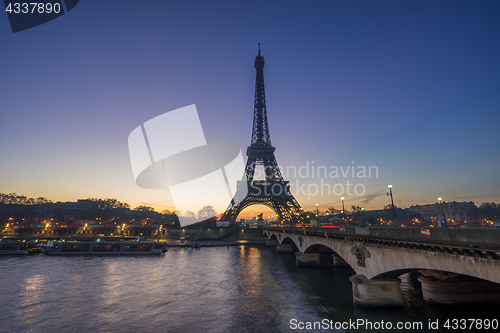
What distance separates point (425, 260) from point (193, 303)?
2081 centimetres

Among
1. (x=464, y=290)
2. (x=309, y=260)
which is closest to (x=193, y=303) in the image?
(x=464, y=290)

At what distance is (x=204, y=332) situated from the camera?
1767 cm

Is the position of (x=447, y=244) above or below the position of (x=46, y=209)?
below

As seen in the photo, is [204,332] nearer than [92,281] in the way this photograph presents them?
Yes

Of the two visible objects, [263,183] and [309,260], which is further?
[263,183]

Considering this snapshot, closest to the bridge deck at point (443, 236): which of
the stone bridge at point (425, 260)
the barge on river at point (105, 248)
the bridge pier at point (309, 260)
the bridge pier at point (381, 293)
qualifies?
the stone bridge at point (425, 260)

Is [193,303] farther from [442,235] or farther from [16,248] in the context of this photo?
[16,248]

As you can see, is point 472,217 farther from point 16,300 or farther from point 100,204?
point 100,204

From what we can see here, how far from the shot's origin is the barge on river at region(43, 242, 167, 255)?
65.2m

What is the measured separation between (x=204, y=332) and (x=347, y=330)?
10.4 m

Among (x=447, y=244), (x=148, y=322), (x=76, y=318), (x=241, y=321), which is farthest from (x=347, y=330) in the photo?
(x=76, y=318)

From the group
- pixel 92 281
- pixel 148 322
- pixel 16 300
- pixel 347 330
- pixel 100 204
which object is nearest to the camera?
pixel 347 330

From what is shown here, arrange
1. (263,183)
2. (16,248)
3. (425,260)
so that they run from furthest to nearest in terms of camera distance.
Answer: (263,183) → (16,248) → (425,260)

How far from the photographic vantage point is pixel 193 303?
24453 millimetres
